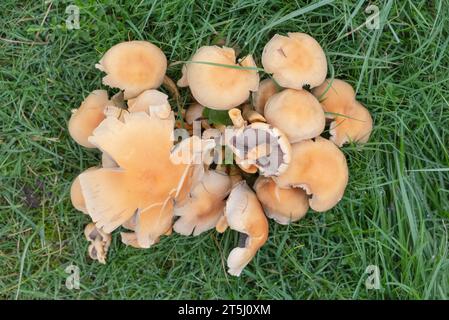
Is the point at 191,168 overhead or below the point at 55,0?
below

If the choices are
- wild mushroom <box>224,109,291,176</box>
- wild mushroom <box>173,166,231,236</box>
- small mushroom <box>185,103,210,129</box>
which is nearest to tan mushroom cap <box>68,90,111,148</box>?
small mushroom <box>185,103,210,129</box>

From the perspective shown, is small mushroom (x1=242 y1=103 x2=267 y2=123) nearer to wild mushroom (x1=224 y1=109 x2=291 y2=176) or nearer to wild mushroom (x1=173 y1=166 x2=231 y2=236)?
wild mushroom (x1=224 y1=109 x2=291 y2=176)

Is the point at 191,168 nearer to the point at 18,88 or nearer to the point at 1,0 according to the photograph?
the point at 18,88

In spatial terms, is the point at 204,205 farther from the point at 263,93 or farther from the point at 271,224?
the point at 263,93

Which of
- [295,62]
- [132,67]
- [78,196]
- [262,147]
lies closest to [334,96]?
[295,62]

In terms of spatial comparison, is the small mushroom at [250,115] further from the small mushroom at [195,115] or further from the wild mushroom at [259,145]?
the small mushroom at [195,115]

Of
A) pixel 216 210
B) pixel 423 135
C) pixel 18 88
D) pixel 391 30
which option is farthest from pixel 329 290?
pixel 18 88
